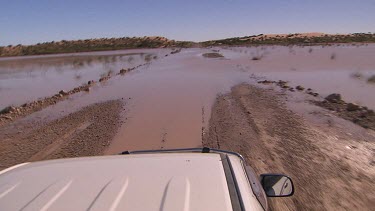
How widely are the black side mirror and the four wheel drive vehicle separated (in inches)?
16.3

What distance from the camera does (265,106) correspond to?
1020cm

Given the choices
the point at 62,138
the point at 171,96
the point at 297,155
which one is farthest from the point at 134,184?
the point at 171,96

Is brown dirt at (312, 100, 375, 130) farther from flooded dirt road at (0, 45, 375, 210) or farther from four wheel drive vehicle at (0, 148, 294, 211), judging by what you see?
four wheel drive vehicle at (0, 148, 294, 211)

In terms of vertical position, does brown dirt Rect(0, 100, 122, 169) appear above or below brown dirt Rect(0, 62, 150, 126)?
above

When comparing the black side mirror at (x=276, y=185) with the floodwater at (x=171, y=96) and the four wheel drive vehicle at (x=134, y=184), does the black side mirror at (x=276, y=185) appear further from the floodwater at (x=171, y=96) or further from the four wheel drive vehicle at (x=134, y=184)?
the floodwater at (x=171, y=96)

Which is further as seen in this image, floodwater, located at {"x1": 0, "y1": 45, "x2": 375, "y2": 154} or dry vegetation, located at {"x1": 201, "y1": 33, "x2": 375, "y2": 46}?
dry vegetation, located at {"x1": 201, "y1": 33, "x2": 375, "y2": 46}

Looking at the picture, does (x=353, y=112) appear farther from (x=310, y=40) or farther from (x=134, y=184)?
(x=310, y=40)

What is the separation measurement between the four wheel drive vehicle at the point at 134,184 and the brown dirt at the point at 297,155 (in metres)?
2.43

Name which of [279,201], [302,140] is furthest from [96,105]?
[279,201]

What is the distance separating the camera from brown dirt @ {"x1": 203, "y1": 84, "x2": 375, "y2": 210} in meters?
4.59

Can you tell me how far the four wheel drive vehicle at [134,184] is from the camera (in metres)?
1.81

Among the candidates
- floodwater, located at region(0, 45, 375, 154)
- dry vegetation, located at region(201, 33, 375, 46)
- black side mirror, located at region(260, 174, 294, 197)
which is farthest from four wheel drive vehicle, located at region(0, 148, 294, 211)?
dry vegetation, located at region(201, 33, 375, 46)

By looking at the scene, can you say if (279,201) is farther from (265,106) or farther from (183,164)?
(265,106)

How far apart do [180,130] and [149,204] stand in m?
6.30
